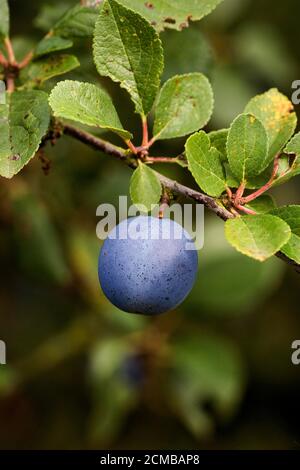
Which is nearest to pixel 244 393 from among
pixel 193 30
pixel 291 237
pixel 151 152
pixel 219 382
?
pixel 219 382

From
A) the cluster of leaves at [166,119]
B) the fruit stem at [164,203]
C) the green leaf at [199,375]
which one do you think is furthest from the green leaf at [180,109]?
the green leaf at [199,375]

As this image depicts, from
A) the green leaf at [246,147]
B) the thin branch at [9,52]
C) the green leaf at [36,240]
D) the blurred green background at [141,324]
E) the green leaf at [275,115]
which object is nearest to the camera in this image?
the green leaf at [246,147]

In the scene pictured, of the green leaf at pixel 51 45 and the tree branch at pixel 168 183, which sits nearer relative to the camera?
the tree branch at pixel 168 183

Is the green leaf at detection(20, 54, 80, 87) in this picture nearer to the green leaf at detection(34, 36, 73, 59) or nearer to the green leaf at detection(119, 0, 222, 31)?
the green leaf at detection(34, 36, 73, 59)

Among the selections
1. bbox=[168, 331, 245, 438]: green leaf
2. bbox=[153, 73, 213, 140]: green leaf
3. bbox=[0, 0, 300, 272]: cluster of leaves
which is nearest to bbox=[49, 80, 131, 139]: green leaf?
bbox=[0, 0, 300, 272]: cluster of leaves

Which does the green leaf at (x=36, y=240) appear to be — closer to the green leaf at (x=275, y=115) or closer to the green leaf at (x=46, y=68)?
the green leaf at (x=46, y=68)

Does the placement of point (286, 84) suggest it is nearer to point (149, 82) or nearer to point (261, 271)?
point (261, 271)

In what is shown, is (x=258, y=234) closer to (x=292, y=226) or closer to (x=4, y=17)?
(x=292, y=226)
